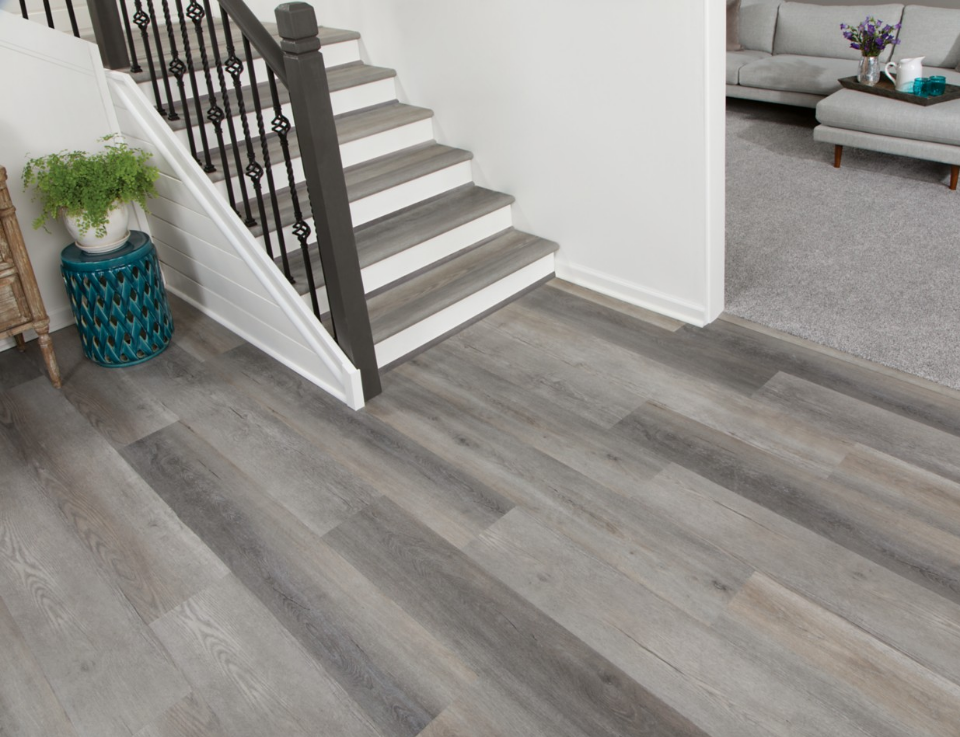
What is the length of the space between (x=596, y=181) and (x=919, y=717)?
2.35 meters

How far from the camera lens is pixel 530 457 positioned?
2854 mm

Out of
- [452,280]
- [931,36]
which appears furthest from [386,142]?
[931,36]

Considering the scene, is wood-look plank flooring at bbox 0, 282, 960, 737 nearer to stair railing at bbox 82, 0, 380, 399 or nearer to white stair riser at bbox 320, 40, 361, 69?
stair railing at bbox 82, 0, 380, 399

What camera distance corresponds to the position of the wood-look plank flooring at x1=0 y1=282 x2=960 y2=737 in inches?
81.0

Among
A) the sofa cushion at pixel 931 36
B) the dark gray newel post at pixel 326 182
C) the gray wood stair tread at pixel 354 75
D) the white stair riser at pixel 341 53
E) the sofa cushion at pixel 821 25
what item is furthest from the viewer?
the sofa cushion at pixel 821 25

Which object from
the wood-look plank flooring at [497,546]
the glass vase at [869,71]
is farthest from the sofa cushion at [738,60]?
the wood-look plank flooring at [497,546]

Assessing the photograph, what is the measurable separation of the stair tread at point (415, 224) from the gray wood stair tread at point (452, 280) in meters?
0.15

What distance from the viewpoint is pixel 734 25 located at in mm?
6262

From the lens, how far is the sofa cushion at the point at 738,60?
5.92 metres

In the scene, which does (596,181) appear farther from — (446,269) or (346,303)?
(346,303)

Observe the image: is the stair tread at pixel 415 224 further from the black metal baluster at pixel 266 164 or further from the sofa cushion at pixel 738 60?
the sofa cushion at pixel 738 60

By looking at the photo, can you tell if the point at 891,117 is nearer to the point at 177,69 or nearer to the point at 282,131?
the point at 282,131

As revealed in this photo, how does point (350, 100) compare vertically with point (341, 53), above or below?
below

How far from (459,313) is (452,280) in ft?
0.51
